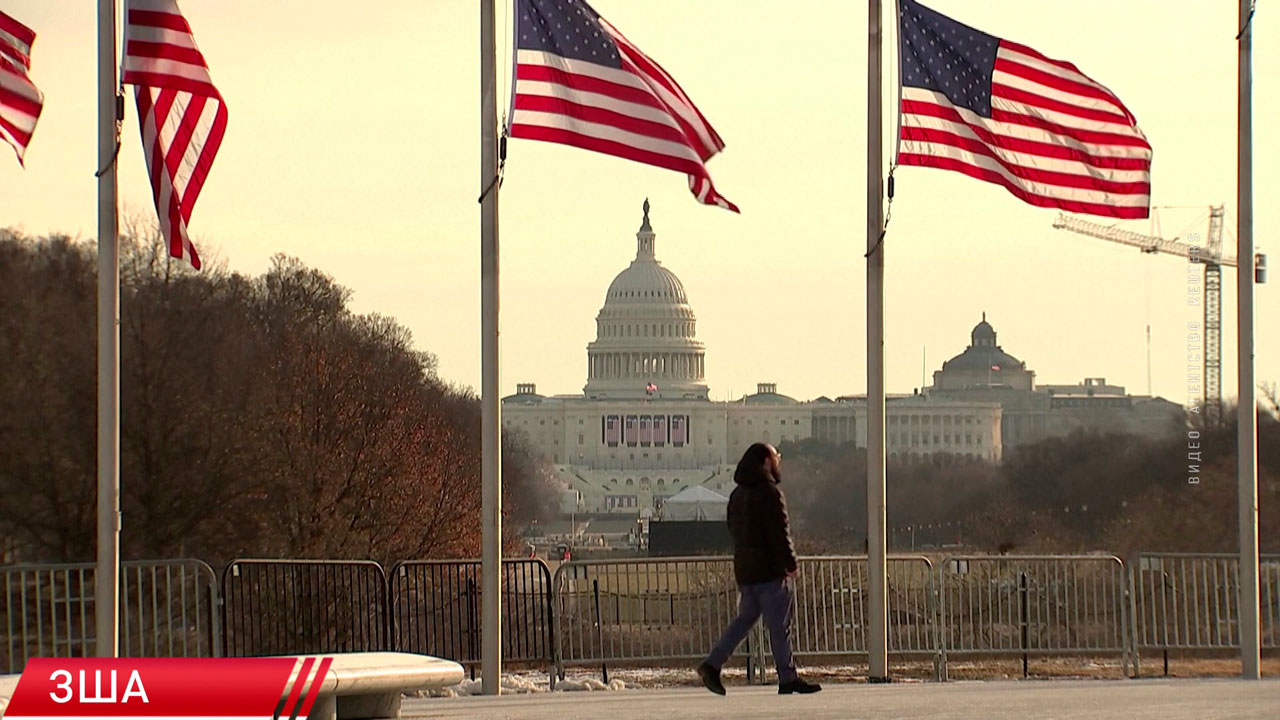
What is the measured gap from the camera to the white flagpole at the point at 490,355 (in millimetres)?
16781

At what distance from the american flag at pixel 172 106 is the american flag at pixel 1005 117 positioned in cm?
512

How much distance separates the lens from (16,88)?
52.5 ft

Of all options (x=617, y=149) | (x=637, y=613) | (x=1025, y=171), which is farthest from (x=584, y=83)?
(x=637, y=613)

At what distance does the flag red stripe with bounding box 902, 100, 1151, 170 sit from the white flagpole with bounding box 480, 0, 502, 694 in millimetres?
3085

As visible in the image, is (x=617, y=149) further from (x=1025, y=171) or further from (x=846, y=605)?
(x=846, y=605)

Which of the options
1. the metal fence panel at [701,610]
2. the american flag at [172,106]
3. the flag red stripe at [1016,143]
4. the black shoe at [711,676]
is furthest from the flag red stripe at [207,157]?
the metal fence panel at [701,610]

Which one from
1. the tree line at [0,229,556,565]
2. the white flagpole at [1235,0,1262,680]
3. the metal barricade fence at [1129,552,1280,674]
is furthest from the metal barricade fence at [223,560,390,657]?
the tree line at [0,229,556,565]

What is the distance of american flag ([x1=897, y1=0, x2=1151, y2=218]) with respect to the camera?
1758 cm

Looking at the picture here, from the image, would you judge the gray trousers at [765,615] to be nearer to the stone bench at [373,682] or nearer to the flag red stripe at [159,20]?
the stone bench at [373,682]

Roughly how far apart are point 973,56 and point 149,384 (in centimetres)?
2591

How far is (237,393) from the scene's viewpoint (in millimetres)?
44094

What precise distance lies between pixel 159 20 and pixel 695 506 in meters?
128

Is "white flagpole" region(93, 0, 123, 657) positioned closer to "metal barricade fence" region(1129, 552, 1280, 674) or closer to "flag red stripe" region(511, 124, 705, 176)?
"flag red stripe" region(511, 124, 705, 176)

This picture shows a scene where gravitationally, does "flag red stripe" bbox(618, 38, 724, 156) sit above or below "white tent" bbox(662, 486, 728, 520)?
above
